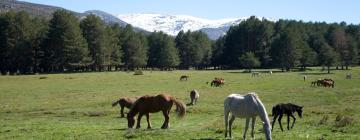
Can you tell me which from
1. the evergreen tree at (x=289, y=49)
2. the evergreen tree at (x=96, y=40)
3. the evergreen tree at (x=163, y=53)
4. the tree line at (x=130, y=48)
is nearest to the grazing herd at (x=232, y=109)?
the tree line at (x=130, y=48)

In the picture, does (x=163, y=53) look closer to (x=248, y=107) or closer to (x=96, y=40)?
(x=96, y=40)

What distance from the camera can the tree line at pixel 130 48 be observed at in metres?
115

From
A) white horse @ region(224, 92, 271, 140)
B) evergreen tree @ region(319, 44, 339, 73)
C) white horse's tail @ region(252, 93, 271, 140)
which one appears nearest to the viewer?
white horse's tail @ region(252, 93, 271, 140)

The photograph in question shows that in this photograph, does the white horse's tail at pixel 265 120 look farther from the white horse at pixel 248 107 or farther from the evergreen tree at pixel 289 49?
the evergreen tree at pixel 289 49

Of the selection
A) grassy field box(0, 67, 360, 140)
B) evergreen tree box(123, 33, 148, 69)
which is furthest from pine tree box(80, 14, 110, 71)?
grassy field box(0, 67, 360, 140)

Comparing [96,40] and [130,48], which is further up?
[96,40]

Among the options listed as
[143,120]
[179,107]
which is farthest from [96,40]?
[179,107]

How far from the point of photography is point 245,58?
131 meters

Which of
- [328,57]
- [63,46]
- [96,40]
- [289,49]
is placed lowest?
[328,57]

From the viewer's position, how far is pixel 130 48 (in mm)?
140625

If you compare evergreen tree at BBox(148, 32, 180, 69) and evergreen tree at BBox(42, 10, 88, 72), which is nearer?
evergreen tree at BBox(42, 10, 88, 72)

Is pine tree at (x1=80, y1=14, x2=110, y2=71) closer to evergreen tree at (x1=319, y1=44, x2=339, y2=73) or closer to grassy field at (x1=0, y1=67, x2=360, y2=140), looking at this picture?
evergreen tree at (x1=319, y1=44, x2=339, y2=73)

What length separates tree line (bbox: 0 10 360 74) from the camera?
11538 cm

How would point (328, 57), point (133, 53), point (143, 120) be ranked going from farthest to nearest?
point (133, 53) → point (328, 57) → point (143, 120)
